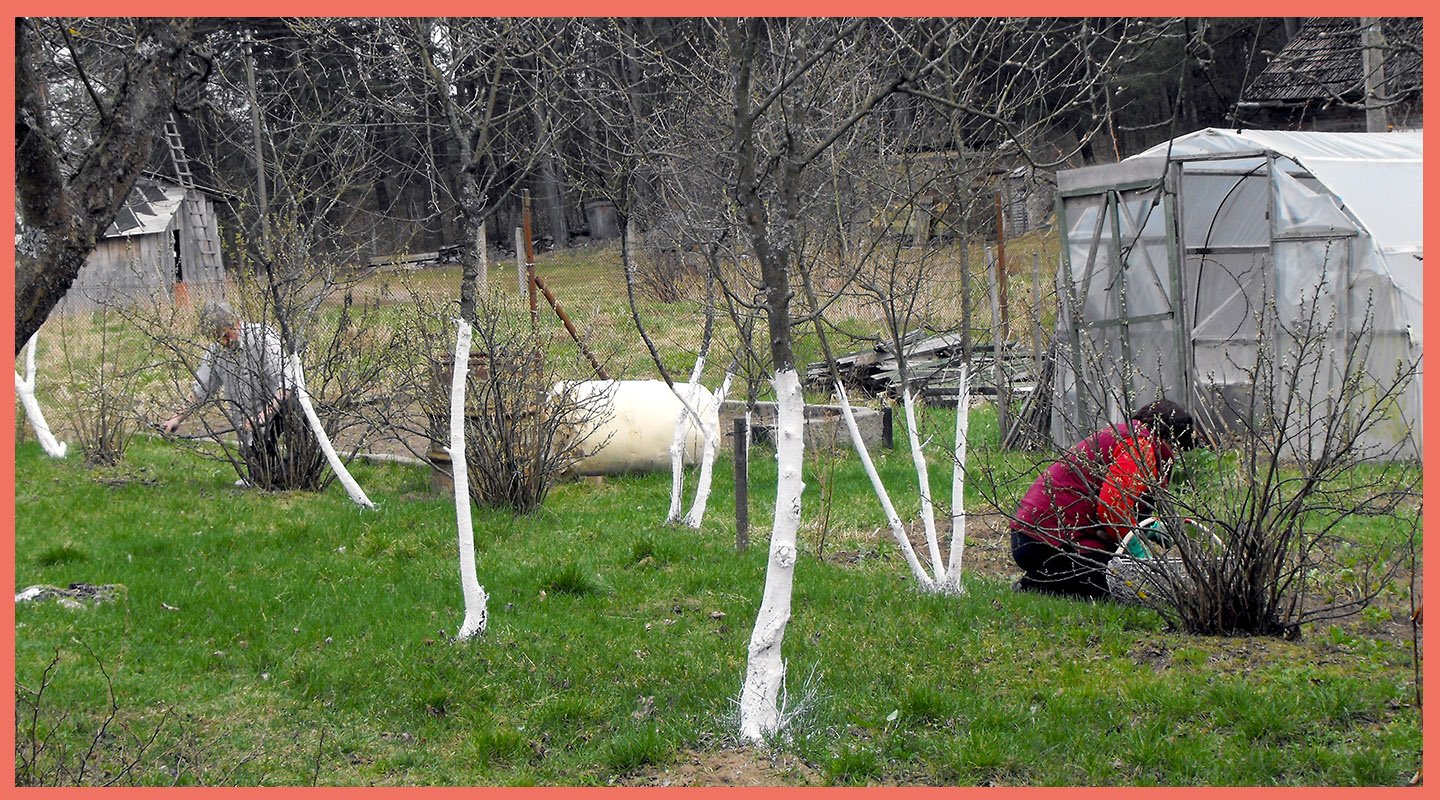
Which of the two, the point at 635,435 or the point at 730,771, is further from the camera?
the point at 635,435

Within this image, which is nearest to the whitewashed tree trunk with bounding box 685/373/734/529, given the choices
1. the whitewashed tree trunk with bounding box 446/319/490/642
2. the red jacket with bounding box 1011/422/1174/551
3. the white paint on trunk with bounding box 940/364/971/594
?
the white paint on trunk with bounding box 940/364/971/594

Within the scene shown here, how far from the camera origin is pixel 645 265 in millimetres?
18312

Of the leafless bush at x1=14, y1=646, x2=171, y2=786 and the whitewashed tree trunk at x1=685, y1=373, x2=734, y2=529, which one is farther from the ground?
the whitewashed tree trunk at x1=685, y1=373, x2=734, y2=529

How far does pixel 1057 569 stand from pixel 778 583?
2567 mm

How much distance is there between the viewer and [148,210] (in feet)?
81.8

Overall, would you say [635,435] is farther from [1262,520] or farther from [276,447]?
[1262,520]

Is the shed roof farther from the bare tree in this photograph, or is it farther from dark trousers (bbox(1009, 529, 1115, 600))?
the bare tree

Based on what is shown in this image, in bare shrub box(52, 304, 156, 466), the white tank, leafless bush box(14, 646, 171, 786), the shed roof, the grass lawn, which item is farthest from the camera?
the shed roof

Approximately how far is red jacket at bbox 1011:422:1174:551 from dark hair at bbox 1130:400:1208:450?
0.07 meters

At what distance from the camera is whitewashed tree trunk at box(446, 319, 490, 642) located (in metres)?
5.30

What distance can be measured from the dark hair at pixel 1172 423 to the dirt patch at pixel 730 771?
2.29 meters

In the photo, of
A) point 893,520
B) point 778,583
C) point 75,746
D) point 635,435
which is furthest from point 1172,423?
point 635,435

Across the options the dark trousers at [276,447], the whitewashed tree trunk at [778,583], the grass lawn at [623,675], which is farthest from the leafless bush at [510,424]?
the whitewashed tree trunk at [778,583]

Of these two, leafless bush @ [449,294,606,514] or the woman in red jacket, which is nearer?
the woman in red jacket
